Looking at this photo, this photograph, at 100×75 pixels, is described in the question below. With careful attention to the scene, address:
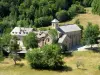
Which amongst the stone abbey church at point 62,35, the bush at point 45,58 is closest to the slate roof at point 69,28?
the stone abbey church at point 62,35

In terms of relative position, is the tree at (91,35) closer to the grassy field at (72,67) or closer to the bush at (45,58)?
the grassy field at (72,67)

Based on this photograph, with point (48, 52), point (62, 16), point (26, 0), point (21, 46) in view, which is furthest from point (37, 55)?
point (26, 0)

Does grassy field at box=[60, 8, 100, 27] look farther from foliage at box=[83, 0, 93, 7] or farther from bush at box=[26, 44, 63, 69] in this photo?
bush at box=[26, 44, 63, 69]

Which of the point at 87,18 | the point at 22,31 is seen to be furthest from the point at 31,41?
the point at 87,18

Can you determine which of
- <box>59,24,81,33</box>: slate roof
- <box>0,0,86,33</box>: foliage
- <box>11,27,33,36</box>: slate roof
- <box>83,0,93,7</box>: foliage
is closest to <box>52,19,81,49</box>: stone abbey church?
<box>59,24,81,33</box>: slate roof

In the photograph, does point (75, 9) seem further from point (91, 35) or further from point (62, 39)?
point (91, 35)
